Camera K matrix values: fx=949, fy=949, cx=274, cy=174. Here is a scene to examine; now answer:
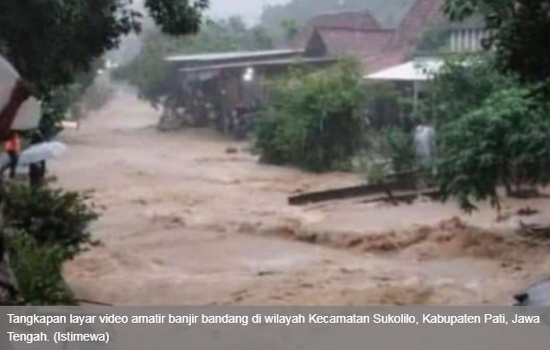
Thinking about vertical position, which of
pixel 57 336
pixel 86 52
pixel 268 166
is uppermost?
pixel 86 52

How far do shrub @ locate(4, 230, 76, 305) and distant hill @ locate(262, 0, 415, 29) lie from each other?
2498cm

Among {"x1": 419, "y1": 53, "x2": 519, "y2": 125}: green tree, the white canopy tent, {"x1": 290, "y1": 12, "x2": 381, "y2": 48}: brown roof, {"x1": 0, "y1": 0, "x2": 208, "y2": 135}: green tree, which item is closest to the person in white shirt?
{"x1": 419, "y1": 53, "x2": 519, "y2": 125}: green tree

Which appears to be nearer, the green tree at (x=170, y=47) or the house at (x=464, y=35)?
the house at (x=464, y=35)

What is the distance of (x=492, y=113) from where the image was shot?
395 inches

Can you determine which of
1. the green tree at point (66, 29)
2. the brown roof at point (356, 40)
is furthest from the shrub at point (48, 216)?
the brown roof at point (356, 40)

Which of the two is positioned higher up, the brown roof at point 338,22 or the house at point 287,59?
the brown roof at point 338,22

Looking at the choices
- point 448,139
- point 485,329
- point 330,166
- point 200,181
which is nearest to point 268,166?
point 330,166

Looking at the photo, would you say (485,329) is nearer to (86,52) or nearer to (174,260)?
(86,52)

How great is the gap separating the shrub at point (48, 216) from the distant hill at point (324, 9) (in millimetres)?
23234

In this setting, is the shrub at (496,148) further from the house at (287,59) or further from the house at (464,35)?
the house at (287,59)

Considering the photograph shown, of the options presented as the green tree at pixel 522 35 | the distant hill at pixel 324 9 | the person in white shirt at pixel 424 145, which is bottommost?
the person in white shirt at pixel 424 145

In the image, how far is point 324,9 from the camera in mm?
40281

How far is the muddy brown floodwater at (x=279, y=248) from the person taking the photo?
26.6 ft

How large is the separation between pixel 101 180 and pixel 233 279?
815cm
